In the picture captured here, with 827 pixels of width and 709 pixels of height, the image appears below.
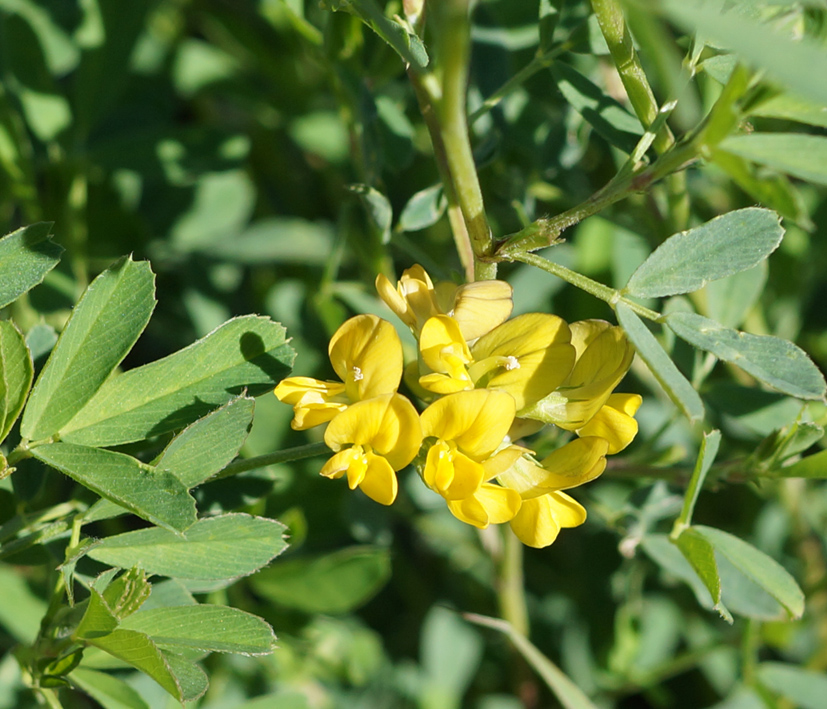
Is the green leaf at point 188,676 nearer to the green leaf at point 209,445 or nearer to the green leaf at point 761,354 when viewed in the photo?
the green leaf at point 209,445

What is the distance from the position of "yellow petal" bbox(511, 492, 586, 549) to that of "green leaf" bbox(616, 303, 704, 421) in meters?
0.22

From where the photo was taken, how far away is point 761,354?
3.30 ft

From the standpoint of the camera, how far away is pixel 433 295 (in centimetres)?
104

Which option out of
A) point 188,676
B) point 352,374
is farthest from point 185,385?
point 188,676

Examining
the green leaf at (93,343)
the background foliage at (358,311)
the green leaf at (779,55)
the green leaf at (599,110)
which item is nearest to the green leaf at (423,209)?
the background foliage at (358,311)

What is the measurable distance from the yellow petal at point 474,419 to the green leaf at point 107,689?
0.55 meters

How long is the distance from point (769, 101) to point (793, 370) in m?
0.33

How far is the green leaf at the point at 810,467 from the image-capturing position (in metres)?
1.15

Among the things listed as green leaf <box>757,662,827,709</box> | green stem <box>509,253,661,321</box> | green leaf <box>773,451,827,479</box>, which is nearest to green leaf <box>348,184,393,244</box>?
green stem <box>509,253,661,321</box>

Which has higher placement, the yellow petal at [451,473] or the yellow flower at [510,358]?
the yellow flower at [510,358]

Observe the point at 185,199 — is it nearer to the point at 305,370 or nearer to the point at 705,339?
the point at 305,370

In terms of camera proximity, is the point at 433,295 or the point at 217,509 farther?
the point at 217,509

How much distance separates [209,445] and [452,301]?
36cm

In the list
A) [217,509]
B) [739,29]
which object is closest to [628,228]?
[217,509]
